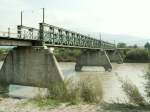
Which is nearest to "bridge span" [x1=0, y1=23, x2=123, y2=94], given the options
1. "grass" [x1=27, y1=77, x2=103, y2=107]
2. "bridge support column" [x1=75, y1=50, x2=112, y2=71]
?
"grass" [x1=27, y1=77, x2=103, y2=107]

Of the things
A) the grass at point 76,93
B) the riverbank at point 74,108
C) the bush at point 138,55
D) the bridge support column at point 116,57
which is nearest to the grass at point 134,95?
the riverbank at point 74,108

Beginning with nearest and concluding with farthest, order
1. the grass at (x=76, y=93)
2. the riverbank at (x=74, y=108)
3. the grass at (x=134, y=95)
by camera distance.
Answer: the riverbank at (x=74, y=108) → the grass at (x=134, y=95) → the grass at (x=76, y=93)

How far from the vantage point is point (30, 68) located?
3119 cm

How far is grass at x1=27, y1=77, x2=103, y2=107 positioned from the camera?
1293cm

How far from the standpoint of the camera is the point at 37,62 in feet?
100

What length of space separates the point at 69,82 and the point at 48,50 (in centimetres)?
1707

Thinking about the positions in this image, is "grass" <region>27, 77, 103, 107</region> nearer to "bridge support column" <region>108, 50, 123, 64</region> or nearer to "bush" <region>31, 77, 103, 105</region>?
"bush" <region>31, 77, 103, 105</region>

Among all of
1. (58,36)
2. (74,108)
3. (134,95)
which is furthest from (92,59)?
(74,108)

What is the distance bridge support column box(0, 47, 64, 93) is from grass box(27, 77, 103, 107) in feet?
50.8

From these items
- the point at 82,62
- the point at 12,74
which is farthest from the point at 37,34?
the point at 82,62

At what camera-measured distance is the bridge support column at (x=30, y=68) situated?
2997cm

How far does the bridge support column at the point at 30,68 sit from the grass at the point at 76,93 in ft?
50.8

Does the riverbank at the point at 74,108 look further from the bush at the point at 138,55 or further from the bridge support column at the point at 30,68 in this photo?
the bush at the point at 138,55

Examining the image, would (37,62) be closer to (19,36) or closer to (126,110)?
(19,36)
